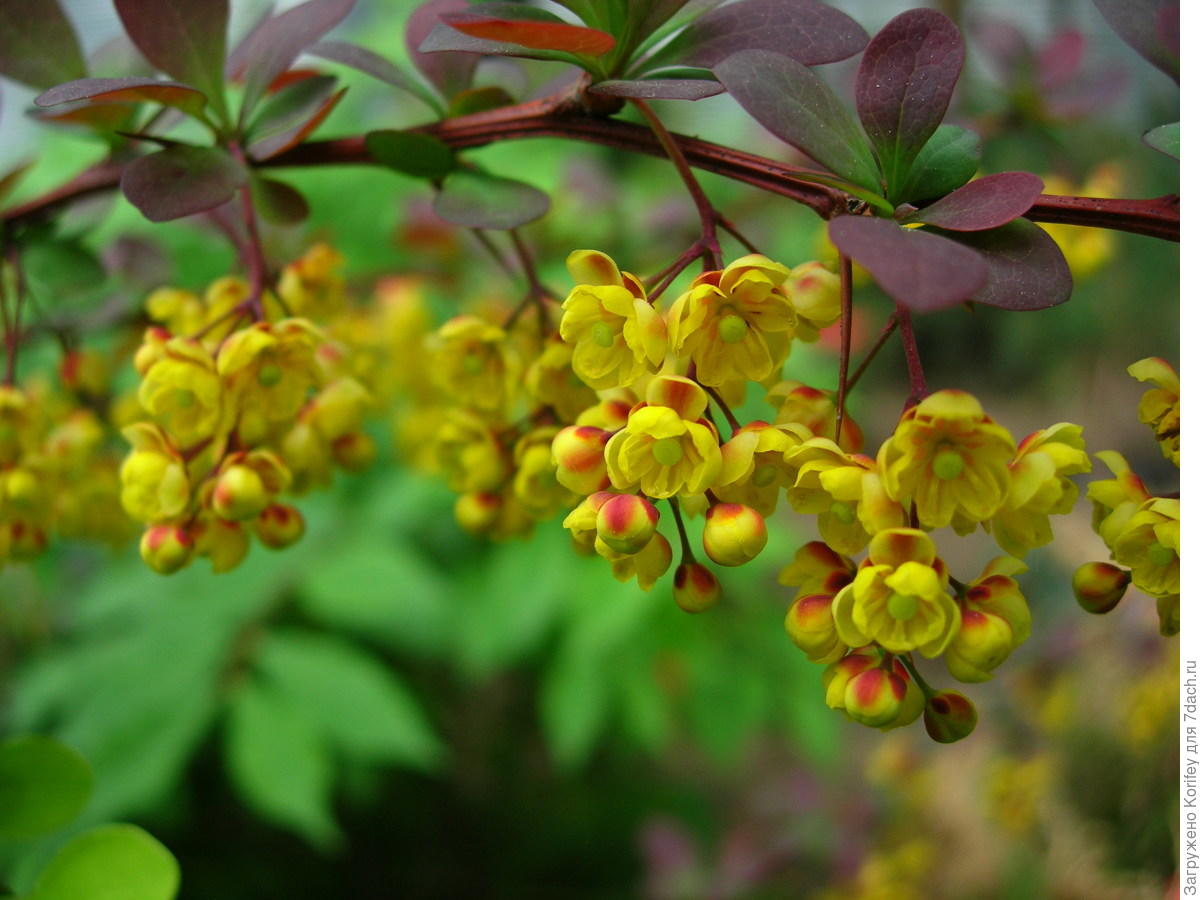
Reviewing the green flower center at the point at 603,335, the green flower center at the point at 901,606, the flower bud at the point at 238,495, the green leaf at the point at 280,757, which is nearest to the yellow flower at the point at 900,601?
the green flower center at the point at 901,606

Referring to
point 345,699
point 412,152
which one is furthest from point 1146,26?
point 345,699

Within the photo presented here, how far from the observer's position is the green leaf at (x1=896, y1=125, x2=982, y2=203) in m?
0.33

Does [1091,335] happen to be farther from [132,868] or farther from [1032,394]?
[132,868]

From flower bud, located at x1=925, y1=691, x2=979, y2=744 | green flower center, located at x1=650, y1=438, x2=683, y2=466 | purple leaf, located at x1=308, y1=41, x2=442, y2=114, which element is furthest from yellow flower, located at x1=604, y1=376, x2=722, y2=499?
purple leaf, located at x1=308, y1=41, x2=442, y2=114

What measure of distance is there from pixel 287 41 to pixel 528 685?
131cm

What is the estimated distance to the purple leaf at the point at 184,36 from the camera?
40 cm

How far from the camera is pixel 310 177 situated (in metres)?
1.12

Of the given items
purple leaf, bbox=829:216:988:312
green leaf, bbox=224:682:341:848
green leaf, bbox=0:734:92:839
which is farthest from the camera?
green leaf, bbox=224:682:341:848

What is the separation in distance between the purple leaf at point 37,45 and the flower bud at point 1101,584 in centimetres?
46

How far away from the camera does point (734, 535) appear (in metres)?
0.31

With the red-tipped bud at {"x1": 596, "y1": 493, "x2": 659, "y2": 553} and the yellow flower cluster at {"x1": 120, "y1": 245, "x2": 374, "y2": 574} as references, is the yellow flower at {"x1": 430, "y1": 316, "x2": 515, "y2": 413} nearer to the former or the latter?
the yellow flower cluster at {"x1": 120, "y1": 245, "x2": 374, "y2": 574}

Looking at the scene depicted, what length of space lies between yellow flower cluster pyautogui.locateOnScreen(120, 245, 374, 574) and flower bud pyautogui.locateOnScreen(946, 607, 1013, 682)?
26 centimetres

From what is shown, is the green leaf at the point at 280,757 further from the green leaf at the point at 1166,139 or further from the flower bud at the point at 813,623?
the green leaf at the point at 1166,139

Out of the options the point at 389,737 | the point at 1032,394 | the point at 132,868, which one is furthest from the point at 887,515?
the point at 1032,394
